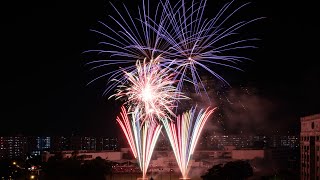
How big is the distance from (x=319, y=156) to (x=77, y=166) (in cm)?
1756

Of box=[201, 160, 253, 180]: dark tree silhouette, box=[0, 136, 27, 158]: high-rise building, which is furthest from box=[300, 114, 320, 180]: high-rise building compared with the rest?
box=[0, 136, 27, 158]: high-rise building

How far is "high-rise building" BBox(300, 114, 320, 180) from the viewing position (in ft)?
A: 75.7

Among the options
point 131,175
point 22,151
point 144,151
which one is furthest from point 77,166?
point 22,151

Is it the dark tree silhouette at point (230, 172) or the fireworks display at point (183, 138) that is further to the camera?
the dark tree silhouette at point (230, 172)

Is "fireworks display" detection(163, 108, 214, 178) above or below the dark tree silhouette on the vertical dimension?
above

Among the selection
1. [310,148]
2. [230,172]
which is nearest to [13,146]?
[230,172]

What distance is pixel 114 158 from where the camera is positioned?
5059cm

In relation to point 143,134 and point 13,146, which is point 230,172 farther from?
point 13,146

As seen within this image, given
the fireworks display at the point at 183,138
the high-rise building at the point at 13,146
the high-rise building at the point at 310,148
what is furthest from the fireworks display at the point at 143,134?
the high-rise building at the point at 13,146

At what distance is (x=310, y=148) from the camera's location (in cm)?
2414

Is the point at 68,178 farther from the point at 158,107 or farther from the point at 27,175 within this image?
the point at 158,107

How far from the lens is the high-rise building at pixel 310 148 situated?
75.7 feet

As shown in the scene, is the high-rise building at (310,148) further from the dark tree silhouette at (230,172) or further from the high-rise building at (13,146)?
the high-rise building at (13,146)

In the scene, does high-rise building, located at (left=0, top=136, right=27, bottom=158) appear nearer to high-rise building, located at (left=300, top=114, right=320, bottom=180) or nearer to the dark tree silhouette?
the dark tree silhouette
